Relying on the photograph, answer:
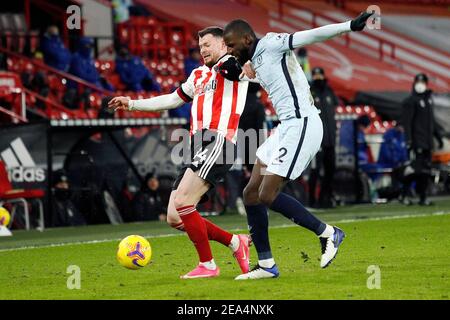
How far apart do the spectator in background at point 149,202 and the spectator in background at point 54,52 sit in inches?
217

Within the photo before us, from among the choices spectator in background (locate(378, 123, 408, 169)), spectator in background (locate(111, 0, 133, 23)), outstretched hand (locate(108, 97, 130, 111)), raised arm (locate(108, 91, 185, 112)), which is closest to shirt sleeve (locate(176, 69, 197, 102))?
raised arm (locate(108, 91, 185, 112))

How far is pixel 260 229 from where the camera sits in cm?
963

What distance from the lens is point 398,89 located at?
31.0 meters

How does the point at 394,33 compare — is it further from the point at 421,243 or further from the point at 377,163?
the point at 421,243

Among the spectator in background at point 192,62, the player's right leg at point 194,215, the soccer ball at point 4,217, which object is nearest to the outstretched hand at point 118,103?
the player's right leg at point 194,215

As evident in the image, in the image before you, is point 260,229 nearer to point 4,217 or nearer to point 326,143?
point 4,217

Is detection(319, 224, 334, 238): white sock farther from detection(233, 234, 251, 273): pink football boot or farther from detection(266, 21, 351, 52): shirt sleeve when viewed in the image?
detection(266, 21, 351, 52): shirt sleeve

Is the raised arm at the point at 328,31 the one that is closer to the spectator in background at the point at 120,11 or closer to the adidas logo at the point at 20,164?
the adidas logo at the point at 20,164

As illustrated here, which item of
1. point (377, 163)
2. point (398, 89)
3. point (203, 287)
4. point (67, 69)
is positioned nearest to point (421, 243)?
point (203, 287)

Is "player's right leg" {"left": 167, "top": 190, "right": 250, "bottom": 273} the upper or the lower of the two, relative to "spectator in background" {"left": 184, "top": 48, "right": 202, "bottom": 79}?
lower

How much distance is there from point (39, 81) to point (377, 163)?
601 cm

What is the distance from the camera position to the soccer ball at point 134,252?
10.0 metres

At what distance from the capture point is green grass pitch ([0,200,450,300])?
28.4ft

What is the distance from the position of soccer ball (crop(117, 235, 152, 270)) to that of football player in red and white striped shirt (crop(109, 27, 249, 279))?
380 mm
